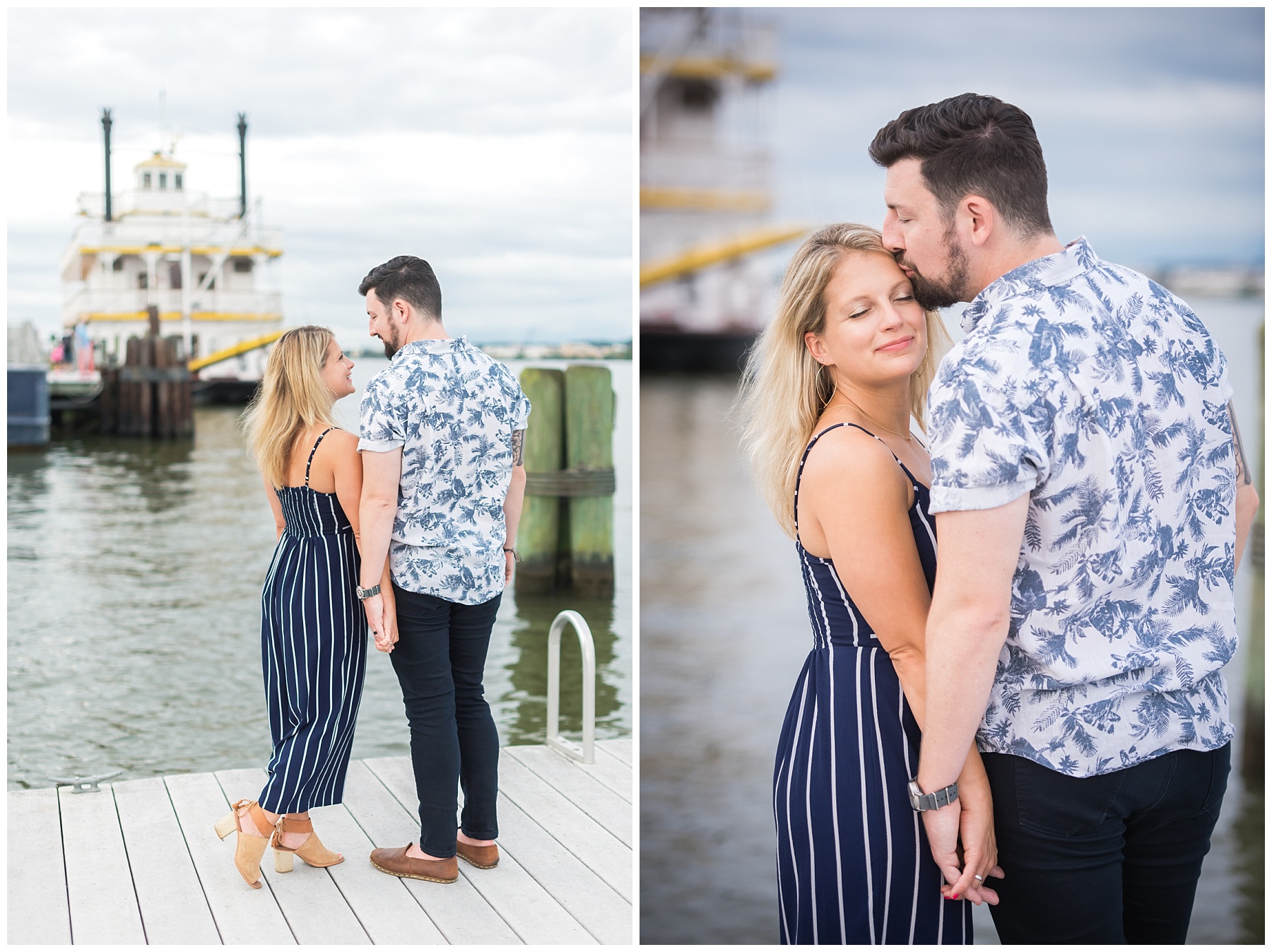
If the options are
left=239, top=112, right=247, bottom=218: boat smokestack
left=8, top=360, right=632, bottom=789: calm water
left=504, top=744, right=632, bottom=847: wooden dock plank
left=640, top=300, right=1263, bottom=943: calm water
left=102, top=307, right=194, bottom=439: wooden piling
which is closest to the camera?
left=504, top=744, right=632, bottom=847: wooden dock plank

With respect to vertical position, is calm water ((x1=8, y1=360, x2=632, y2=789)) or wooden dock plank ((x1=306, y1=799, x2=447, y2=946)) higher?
wooden dock plank ((x1=306, y1=799, x2=447, y2=946))

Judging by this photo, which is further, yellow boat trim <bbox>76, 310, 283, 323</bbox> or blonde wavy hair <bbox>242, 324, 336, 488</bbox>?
yellow boat trim <bbox>76, 310, 283, 323</bbox>

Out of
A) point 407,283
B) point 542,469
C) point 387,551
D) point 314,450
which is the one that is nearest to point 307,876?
point 387,551

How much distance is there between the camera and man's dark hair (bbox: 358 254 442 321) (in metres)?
2.37

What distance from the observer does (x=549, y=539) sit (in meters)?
8.03

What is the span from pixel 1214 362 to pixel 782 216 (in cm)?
352

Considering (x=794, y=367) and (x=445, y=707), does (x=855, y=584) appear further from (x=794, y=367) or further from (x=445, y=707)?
(x=445, y=707)

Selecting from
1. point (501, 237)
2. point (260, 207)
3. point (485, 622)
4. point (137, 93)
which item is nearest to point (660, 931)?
point (485, 622)

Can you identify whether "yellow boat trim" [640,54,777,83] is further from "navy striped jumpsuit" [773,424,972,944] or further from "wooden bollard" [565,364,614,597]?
"wooden bollard" [565,364,614,597]

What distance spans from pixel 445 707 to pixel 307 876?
0.49 metres

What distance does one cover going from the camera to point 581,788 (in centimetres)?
313

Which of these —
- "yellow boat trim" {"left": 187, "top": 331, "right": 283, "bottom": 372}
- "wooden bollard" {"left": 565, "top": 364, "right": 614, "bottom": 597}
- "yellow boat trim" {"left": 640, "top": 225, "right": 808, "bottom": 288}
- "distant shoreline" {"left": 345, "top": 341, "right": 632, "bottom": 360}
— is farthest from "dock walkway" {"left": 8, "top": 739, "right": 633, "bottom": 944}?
"yellow boat trim" {"left": 187, "top": 331, "right": 283, "bottom": 372}

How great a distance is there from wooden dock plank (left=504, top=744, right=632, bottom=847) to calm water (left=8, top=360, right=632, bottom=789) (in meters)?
1.11

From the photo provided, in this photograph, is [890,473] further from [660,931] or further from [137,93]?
[137,93]
